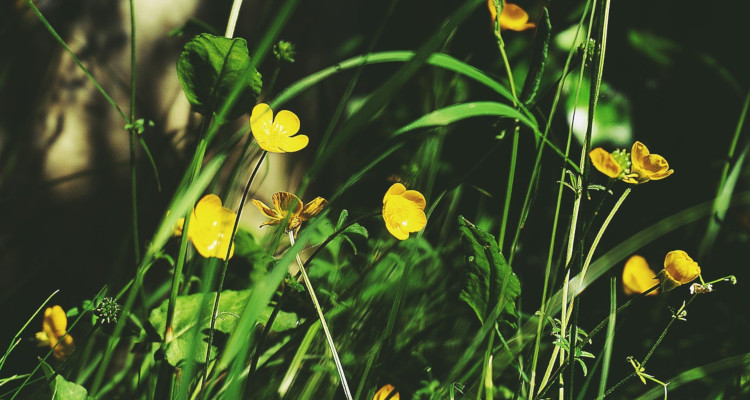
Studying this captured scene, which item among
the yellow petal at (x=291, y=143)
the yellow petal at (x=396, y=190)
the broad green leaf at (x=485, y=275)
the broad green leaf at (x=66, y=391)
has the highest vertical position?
the yellow petal at (x=291, y=143)

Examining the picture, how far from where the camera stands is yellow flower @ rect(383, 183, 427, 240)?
2.02ft

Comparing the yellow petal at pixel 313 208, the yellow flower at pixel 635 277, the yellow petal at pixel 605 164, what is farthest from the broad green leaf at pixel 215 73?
the yellow flower at pixel 635 277

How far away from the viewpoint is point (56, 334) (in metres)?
0.75

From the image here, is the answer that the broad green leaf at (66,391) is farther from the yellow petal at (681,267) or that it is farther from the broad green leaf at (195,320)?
the yellow petal at (681,267)

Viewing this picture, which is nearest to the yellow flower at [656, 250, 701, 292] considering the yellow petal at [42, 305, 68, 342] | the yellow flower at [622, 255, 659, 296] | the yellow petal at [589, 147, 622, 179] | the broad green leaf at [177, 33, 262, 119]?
the yellow petal at [589, 147, 622, 179]

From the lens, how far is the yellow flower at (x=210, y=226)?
679mm

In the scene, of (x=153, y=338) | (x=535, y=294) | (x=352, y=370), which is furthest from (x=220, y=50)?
(x=535, y=294)

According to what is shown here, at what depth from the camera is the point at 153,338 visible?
26.1 inches

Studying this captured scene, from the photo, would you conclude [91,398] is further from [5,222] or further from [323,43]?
[323,43]

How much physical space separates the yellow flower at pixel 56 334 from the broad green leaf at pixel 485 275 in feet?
1.85

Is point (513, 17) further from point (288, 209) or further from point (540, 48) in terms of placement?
point (288, 209)

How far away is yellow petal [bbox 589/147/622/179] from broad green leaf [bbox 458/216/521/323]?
164 mm

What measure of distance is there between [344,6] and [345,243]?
728 millimetres

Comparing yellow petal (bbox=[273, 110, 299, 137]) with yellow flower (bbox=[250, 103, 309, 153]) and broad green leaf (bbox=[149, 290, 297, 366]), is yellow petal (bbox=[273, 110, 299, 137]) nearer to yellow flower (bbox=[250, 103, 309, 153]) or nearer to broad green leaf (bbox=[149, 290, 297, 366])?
yellow flower (bbox=[250, 103, 309, 153])
